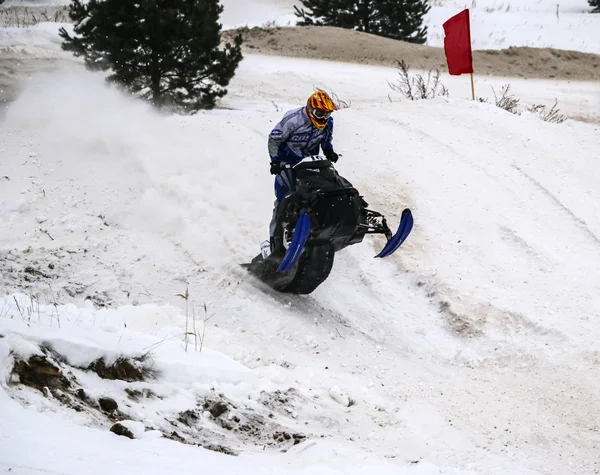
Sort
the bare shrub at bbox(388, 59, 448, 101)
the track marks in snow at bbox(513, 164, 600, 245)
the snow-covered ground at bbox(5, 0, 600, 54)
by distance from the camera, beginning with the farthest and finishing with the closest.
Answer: the snow-covered ground at bbox(5, 0, 600, 54) → the bare shrub at bbox(388, 59, 448, 101) → the track marks in snow at bbox(513, 164, 600, 245)

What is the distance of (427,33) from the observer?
30.9m

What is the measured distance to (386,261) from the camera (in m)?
9.03

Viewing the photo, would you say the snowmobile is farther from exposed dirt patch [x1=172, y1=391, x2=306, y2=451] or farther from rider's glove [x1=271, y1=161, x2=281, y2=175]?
exposed dirt patch [x1=172, y1=391, x2=306, y2=451]

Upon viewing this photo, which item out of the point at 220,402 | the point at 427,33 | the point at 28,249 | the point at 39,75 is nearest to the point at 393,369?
the point at 220,402

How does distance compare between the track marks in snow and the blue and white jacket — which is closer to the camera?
the blue and white jacket

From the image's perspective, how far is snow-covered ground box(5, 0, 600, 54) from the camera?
2922 cm

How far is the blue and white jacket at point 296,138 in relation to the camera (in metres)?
7.86

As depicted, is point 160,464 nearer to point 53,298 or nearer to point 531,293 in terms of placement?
point 53,298

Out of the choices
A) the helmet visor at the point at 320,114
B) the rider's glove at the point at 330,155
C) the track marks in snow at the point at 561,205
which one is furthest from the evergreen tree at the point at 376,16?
the helmet visor at the point at 320,114

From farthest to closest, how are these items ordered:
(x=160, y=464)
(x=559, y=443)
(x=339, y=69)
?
(x=339, y=69), (x=559, y=443), (x=160, y=464)

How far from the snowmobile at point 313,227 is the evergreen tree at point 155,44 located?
8431mm

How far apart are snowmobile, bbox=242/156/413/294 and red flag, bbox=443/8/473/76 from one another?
7311 millimetres

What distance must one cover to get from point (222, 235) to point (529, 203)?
4879mm

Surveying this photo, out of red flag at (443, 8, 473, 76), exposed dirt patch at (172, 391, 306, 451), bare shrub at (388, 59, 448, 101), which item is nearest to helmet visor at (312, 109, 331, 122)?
exposed dirt patch at (172, 391, 306, 451)
